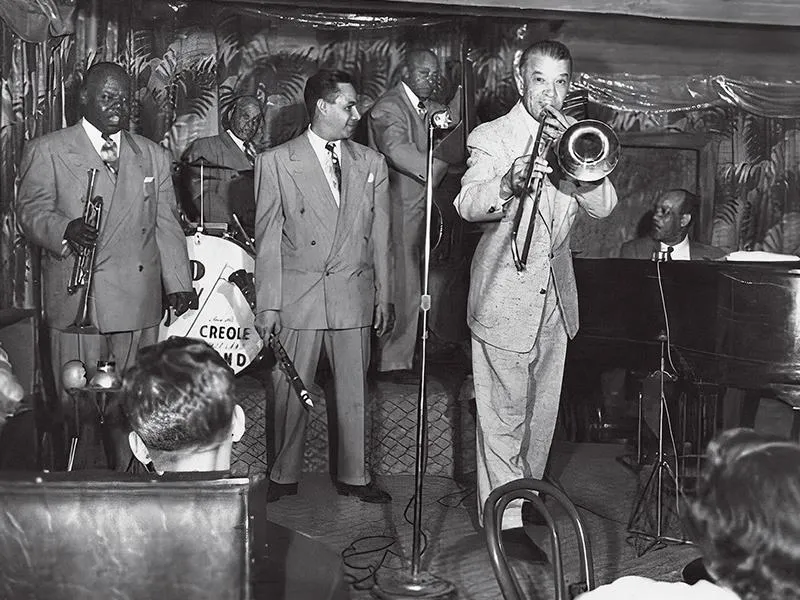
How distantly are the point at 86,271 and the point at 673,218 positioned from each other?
13.2ft

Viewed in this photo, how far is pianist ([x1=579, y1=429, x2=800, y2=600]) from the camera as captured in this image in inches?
63.0

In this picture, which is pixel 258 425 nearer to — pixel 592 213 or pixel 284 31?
pixel 592 213

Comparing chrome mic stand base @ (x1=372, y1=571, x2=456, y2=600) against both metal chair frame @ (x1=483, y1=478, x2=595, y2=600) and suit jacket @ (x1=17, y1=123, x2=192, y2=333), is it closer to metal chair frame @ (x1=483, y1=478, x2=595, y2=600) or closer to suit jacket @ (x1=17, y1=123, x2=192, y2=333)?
metal chair frame @ (x1=483, y1=478, x2=595, y2=600)

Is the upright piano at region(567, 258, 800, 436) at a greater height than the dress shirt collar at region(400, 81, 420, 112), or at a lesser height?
lesser

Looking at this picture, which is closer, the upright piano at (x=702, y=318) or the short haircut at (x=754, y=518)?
the short haircut at (x=754, y=518)

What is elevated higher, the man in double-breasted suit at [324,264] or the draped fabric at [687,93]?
the draped fabric at [687,93]

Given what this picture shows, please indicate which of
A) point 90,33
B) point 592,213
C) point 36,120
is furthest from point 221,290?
point 592,213

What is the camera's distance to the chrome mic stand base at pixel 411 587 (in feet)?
14.1

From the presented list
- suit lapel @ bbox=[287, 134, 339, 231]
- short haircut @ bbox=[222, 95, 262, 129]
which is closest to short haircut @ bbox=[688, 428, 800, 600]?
suit lapel @ bbox=[287, 134, 339, 231]

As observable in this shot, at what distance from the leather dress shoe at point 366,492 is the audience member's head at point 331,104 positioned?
1850mm

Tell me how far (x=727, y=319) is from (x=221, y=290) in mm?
2878

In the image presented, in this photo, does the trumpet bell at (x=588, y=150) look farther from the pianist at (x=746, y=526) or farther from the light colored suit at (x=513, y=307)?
the pianist at (x=746, y=526)

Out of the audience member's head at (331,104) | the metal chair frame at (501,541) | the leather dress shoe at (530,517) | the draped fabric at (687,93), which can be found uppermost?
the draped fabric at (687,93)

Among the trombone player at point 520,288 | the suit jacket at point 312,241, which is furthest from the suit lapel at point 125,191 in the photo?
the trombone player at point 520,288
